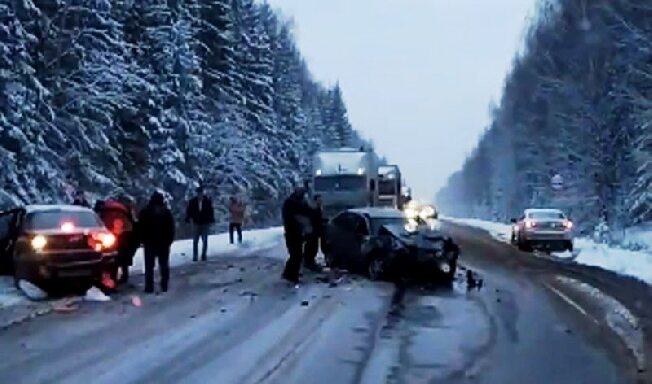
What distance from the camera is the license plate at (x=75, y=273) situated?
17172 millimetres

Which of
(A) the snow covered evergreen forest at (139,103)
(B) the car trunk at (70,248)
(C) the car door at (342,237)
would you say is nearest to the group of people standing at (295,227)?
(C) the car door at (342,237)

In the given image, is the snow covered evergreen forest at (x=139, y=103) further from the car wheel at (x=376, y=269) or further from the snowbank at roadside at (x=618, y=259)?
the snowbank at roadside at (x=618, y=259)

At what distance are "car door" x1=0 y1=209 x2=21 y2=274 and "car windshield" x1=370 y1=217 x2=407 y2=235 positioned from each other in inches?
305

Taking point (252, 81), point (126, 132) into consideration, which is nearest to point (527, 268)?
point (126, 132)

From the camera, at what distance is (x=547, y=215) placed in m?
37.5

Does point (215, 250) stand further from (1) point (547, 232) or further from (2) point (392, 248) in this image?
(2) point (392, 248)

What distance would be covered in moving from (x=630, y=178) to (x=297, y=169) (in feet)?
131

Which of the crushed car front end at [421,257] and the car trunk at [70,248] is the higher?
the car trunk at [70,248]

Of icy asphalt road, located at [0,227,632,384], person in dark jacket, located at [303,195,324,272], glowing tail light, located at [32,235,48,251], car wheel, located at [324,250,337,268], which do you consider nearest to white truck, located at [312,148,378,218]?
car wheel, located at [324,250,337,268]

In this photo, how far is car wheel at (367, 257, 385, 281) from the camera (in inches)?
858

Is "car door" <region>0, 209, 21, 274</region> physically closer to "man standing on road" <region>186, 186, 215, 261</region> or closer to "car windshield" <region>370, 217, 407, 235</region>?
"car windshield" <region>370, 217, 407, 235</region>

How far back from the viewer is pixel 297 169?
82.7 metres

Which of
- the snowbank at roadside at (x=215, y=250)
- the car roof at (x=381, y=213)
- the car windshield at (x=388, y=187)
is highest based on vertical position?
the car windshield at (x=388, y=187)

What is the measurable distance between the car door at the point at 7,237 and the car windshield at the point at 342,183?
854 inches
